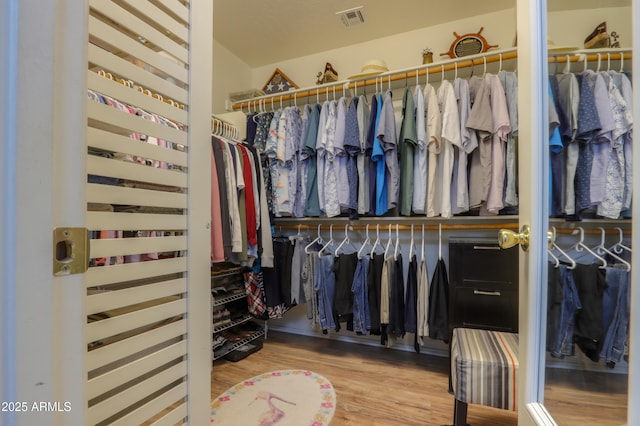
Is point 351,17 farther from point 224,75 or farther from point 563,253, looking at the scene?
point 563,253

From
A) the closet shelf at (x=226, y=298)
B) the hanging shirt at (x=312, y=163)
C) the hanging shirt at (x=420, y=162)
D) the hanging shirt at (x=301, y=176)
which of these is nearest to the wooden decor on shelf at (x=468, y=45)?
the hanging shirt at (x=420, y=162)

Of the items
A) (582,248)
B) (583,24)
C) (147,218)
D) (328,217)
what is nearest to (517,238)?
(582,248)

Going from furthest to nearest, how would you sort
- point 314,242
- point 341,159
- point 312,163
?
1. point 314,242
2. point 312,163
3. point 341,159

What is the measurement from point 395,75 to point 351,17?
0.59 meters

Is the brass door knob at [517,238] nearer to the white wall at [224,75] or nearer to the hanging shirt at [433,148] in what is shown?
the hanging shirt at [433,148]

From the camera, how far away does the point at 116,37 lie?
1.94 ft

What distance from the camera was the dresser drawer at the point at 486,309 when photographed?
165cm

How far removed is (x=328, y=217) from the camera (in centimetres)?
207

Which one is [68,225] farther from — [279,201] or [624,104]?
[279,201]

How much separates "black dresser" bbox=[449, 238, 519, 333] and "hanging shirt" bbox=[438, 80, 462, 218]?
0.96 feet

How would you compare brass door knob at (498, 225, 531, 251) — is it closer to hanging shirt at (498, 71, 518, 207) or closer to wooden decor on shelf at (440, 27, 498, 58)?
hanging shirt at (498, 71, 518, 207)

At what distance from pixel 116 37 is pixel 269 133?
5.30ft

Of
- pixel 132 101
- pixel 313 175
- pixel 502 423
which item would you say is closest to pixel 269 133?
pixel 313 175

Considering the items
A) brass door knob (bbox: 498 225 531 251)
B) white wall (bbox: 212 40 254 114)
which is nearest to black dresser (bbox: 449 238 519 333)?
brass door knob (bbox: 498 225 531 251)
